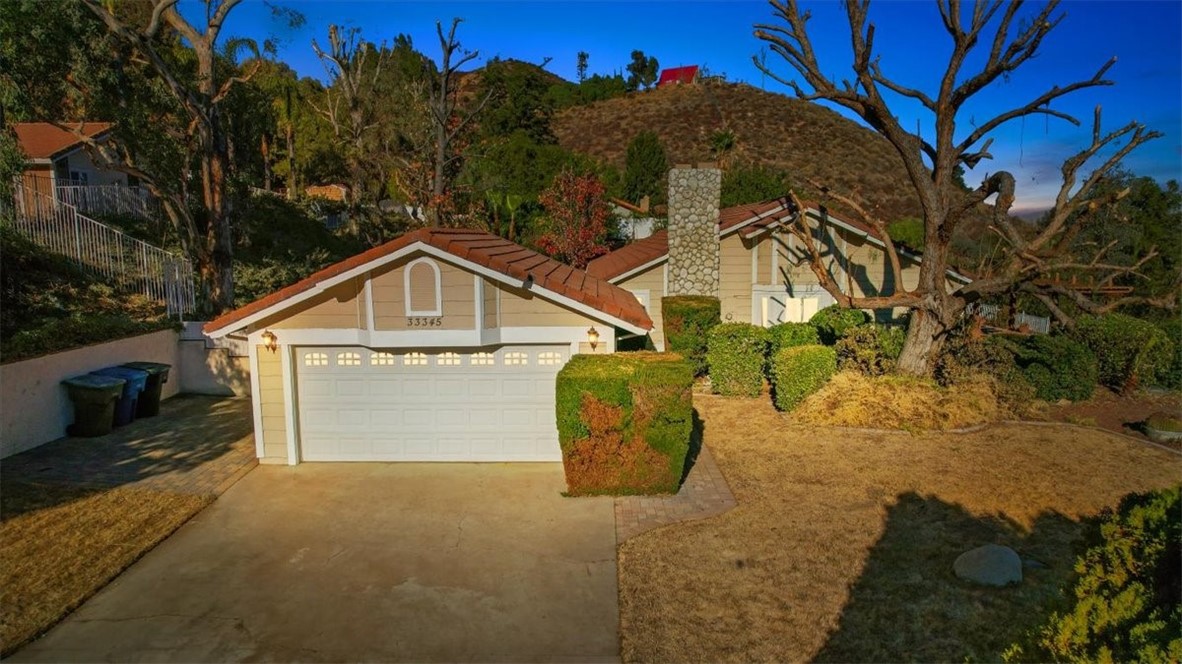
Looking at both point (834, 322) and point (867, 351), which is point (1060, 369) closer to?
point (867, 351)

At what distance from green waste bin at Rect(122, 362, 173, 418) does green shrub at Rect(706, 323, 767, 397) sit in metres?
11.7

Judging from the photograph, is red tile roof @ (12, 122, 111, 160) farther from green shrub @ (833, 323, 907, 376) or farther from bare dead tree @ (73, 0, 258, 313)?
green shrub @ (833, 323, 907, 376)

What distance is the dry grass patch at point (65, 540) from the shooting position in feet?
20.7

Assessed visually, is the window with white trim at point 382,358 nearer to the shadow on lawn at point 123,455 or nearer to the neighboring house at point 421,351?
the neighboring house at point 421,351

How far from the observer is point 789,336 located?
46.6 feet

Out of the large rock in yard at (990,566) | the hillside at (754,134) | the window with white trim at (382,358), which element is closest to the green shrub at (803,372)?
the large rock in yard at (990,566)

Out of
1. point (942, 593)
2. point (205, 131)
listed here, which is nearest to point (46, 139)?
point (205, 131)

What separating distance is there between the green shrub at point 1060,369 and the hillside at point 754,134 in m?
33.9

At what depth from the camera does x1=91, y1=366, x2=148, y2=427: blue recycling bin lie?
12453mm

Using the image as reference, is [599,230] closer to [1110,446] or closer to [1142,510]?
[1110,446]

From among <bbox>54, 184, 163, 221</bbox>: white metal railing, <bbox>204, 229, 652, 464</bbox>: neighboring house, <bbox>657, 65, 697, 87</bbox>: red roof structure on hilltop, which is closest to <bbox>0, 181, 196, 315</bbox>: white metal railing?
<bbox>54, 184, 163, 221</bbox>: white metal railing

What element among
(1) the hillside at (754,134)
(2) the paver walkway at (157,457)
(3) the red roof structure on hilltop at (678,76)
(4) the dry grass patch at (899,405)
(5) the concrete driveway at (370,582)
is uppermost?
(3) the red roof structure on hilltop at (678,76)

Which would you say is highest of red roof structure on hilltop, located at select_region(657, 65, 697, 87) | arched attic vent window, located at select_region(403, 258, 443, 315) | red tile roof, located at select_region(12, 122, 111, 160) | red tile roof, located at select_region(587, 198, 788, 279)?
red roof structure on hilltop, located at select_region(657, 65, 697, 87)

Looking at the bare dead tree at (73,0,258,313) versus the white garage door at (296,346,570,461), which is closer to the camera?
the white garage door at (296,346,570,461)
